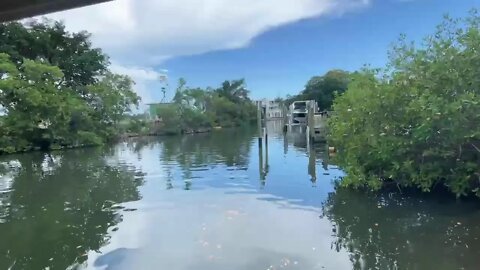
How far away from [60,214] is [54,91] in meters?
15.7

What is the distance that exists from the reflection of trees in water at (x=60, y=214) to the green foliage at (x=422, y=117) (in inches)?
185

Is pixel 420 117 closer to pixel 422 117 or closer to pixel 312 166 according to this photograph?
pixel 422 117

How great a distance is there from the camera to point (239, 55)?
34.1 m

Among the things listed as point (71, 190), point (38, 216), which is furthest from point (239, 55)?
point (38, 216)

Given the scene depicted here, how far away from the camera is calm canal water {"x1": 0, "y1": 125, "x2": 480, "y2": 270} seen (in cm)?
502

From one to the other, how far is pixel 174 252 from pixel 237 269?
1.03m

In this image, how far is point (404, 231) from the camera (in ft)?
19.6

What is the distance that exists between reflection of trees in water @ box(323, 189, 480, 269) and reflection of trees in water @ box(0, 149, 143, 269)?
11.2 feet

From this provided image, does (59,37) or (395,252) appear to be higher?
(59,37)

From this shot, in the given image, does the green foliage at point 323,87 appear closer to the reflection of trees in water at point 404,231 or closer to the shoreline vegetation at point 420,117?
the shoreline vegetation at point 420,117

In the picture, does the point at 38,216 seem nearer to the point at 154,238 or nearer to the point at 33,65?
the point at 154,238

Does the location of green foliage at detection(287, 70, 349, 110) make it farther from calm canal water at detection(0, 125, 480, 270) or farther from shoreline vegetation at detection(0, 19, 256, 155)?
calm canal water at detection(0, 125, 480, 270)

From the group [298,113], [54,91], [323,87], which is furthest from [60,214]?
[298,113]

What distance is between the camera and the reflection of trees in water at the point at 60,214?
17.8 ft
